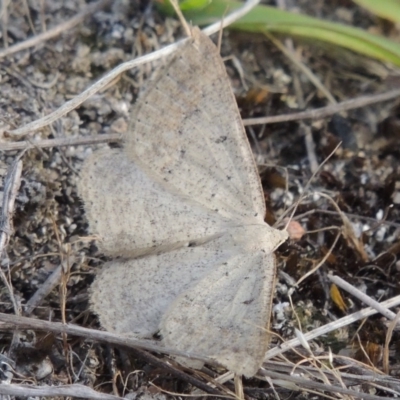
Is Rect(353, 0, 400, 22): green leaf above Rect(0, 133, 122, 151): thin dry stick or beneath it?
above

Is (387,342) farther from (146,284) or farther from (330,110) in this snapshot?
(330,110)

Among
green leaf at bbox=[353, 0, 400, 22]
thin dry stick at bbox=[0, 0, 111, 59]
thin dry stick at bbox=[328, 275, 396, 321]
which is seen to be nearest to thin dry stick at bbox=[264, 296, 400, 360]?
thin dry stick at bbox=[328, 275, 396, 321]

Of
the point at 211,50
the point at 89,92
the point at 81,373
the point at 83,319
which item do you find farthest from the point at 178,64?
the point at 81,373

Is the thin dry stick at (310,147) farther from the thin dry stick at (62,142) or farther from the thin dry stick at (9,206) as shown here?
the thin dry stick at (9,206)

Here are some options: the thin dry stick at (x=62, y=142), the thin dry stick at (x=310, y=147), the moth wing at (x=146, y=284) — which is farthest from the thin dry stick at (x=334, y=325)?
the thin dry stick at (x=62, y=142)

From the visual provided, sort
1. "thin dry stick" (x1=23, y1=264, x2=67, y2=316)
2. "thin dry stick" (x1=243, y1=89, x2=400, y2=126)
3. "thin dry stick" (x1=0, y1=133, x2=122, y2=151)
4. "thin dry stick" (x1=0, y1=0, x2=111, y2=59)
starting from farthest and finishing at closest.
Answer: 1. "thin dry stick" (x1=243, y1=89, x2=400, y2=126)
2. "thin dry stick" (x1=0, y1=0, x2=111, y2=59)
3. "thin dry stick" (x1=0, y1=133, x2=122, y2=151)
4. "thin dry stick" (x1=23, y1=264, x2=67, y2=316)

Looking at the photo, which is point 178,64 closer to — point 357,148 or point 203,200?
point 203,200

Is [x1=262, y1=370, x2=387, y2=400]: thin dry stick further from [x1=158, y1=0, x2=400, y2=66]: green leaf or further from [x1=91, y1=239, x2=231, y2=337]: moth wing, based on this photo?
[x1=158, y1=0, x2=400, y2=66]: green leaf
